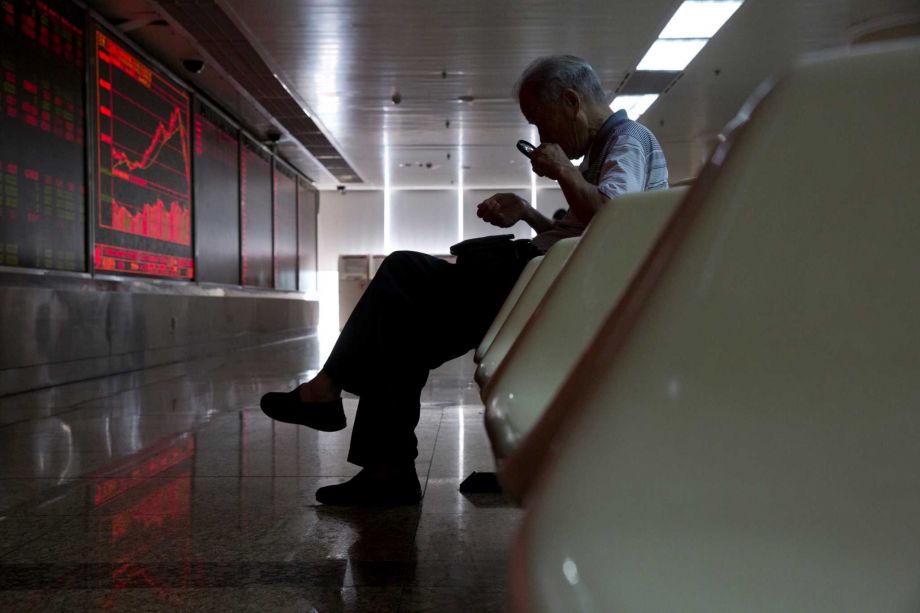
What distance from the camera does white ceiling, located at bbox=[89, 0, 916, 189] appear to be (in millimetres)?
6926

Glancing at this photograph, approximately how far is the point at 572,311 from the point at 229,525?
1270mm

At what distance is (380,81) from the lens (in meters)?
9.09

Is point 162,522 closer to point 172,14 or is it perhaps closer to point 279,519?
point 279,519

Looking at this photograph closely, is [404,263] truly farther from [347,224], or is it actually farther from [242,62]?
[347,224]

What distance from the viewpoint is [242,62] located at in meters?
8.23

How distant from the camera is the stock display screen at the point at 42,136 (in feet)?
16.6

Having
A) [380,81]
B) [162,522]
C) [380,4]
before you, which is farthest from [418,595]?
[380,81]

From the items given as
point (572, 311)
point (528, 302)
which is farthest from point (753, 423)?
point (528, 302)

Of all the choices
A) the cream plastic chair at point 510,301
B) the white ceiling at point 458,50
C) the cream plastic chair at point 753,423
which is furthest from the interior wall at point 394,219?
the cream plastic chair at point 753,423

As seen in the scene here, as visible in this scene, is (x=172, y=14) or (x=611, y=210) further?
(x=172, y=14)

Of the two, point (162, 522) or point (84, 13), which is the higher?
point (84, 13)

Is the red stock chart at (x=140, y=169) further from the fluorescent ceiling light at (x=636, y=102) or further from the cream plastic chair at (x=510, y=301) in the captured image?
the fluorescent ceiling light at (x=636, y=102)

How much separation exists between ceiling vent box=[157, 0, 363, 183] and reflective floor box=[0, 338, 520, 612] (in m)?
4.37

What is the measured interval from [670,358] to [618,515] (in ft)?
0.31
